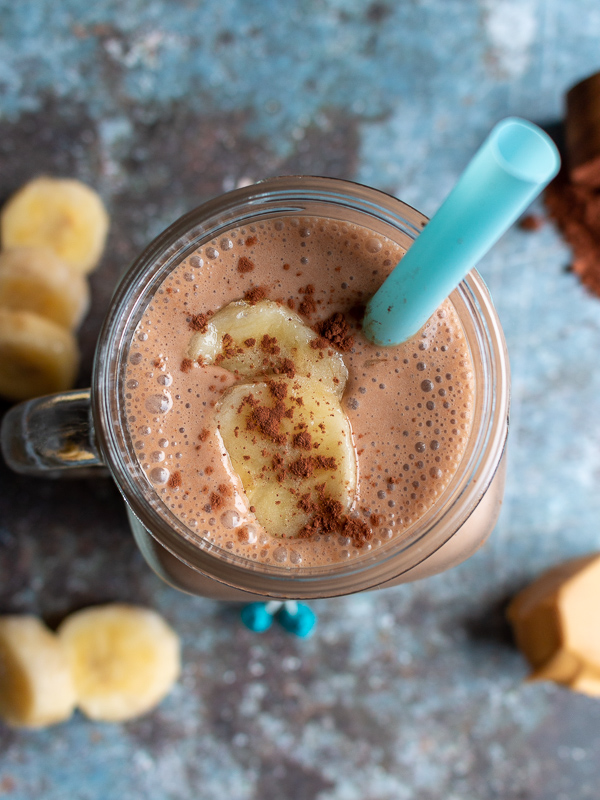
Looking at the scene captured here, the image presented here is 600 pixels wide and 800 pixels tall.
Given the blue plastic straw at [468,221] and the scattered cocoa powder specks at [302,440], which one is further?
the scattered cocoa powder specks at [302,440]

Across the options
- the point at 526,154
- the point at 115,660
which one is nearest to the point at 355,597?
the point at 115,660

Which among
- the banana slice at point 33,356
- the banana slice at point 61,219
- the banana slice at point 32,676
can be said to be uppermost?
the banana slice at point 61,219

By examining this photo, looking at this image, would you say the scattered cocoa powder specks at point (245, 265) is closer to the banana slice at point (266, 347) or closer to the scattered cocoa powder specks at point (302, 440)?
the banana slice at point (266, 347)

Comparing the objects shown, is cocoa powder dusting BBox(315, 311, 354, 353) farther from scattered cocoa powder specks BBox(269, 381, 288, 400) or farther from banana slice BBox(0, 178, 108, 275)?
banana slice BBox(0, 178, 108, 275)

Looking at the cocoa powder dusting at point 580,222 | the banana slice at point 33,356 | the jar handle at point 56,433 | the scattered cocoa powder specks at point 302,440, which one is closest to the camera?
the scattered cocoa powder specks at point 302,440

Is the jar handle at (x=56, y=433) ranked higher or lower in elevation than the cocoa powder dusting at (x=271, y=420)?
lower

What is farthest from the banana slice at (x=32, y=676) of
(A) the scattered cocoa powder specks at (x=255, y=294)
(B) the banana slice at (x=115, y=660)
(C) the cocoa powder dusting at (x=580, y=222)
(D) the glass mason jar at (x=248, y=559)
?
(C) the cocoa powder dusting at (x=580, y=222)

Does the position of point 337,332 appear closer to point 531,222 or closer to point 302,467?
point 302,467
